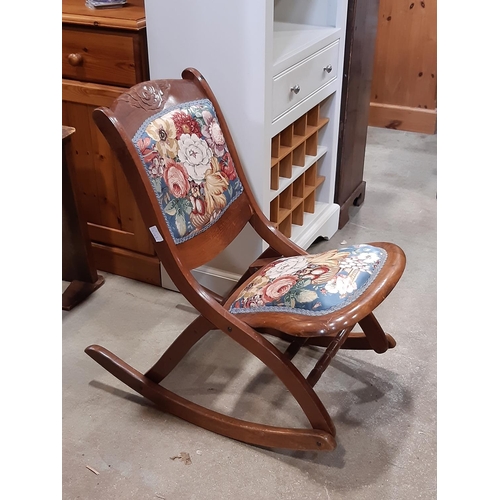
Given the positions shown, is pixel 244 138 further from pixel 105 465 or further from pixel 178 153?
pixel 105 465

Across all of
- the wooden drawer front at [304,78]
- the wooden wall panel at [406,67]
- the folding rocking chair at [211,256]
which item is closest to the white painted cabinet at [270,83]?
the wooden drawer front at [304,78]

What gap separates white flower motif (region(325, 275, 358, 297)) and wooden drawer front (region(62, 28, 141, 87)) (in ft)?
3.05

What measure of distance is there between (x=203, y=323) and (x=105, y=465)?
43cm

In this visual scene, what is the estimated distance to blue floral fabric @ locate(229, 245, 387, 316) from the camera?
135cm

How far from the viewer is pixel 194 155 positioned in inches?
61.2

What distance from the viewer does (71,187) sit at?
195cm

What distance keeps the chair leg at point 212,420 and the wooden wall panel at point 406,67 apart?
9.02 feet

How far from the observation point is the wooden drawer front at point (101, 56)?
1.81 metres

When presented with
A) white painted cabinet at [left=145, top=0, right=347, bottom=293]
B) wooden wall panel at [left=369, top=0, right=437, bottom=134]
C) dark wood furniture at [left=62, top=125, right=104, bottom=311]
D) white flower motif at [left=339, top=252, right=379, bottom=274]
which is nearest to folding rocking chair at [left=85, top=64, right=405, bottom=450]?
white flower motif at [left=339, top=252, right=379, bottom=274]

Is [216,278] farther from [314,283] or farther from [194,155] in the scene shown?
[314,283]

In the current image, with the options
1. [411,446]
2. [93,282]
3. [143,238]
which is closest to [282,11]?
[143,238]

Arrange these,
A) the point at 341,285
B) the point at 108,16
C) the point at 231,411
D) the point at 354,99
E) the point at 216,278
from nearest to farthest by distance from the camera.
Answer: the point at 341,285, the point at 231,411, the point at 108,16, the point at 216,278, the point at 354,99

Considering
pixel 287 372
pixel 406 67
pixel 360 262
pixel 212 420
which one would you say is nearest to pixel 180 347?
pixel 212 420

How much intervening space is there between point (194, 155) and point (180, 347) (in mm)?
509
